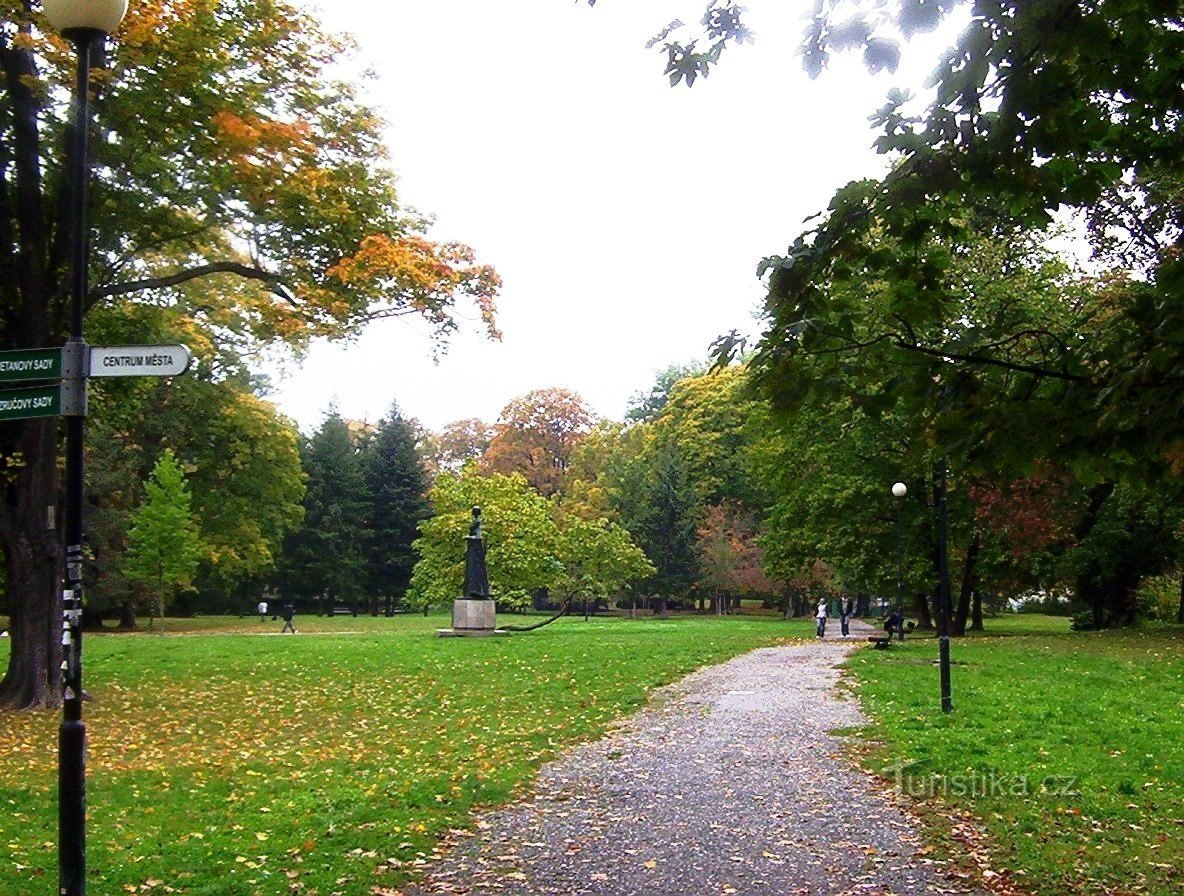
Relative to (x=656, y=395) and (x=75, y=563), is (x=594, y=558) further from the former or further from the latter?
(x=75, y=563)

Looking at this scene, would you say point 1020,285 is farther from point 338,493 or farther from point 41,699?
point 338,493

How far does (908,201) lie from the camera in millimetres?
5645

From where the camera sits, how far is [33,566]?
15312 mm

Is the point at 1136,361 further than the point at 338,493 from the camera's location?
No

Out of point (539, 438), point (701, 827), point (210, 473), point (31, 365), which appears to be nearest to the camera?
point (31, 365)

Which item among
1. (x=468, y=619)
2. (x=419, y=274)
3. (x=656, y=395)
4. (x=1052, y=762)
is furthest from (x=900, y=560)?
(x=656, y=395)

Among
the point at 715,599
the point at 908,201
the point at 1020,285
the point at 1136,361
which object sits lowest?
the point at 715,599

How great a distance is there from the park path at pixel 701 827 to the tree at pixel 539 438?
58.3 metres

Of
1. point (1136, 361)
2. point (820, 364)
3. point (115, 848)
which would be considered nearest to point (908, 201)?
point (820, 364)

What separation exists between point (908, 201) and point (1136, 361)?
1.40 meters

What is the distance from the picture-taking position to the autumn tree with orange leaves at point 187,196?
47.9 feet

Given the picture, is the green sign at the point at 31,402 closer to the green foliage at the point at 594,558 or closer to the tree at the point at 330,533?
the green foliage at the point at 594,558

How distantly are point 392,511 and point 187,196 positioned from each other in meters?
51.3

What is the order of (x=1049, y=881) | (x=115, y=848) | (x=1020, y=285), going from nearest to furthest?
(x=1049, y=881) < (x=115, y=848) < (x=1020, y=285)
